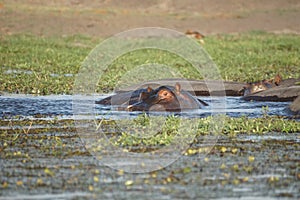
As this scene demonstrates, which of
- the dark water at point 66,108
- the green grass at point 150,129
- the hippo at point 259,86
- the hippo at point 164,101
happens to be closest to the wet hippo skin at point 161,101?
the hippo at point 164,101

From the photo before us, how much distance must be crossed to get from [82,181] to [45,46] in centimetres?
1602

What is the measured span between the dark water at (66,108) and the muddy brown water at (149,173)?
127 centimetres

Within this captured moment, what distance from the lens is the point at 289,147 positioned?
786 centimetres

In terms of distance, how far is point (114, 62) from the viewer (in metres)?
18.5

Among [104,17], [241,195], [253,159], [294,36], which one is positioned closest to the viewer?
[241,195]

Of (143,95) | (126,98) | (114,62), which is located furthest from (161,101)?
(114,62)

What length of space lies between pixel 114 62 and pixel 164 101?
8043mm

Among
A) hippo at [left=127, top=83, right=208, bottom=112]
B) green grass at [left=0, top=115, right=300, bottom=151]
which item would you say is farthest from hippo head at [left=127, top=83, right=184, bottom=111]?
green grass at [left=0, top=115, right=300, bottom=151]

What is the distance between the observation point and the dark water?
1029 centimetres

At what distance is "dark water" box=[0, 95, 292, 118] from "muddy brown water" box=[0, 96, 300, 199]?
127 centimetres

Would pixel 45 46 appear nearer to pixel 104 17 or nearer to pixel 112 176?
pixel 104 17

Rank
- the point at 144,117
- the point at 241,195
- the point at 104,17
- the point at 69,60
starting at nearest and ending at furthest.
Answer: the point at 241,195 → the point at 144,117 → the point at 69,60 → the point at 104,17

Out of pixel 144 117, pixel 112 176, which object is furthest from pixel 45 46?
pixel 112 176

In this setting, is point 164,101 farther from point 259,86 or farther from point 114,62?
point 114,62
